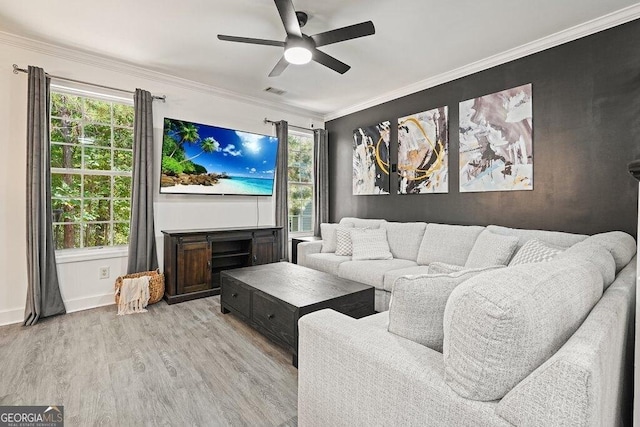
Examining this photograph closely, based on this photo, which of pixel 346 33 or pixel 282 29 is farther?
pixel 282 29

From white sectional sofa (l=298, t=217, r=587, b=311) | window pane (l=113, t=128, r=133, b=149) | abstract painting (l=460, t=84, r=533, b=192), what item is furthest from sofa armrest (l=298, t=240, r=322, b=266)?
window pane (l=113, t=128, r=133, b=149)

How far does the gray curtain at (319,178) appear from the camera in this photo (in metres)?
5.23

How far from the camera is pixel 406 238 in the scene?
3.76 m

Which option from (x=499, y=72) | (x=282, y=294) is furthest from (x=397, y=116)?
(x=282, y=294)

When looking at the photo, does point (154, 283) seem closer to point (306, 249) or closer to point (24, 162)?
point (24, 162)

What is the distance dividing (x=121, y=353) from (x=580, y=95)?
172 inches

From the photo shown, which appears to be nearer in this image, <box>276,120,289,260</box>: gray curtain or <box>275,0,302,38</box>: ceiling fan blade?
<box>275,0,302,38</box>: ceiling fan blade

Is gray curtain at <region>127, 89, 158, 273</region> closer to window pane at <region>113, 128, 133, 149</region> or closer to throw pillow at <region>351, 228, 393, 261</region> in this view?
window pane at <region>113, 128, 133, 149</region>

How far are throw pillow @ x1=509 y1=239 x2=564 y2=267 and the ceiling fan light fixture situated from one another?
2.30m

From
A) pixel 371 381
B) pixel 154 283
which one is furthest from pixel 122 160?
pixel 371 381

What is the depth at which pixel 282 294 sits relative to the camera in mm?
2408

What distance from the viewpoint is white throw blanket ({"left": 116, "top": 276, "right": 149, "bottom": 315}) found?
321 cm

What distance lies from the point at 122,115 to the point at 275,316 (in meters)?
3.00

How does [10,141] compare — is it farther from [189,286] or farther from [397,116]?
[397,116]
